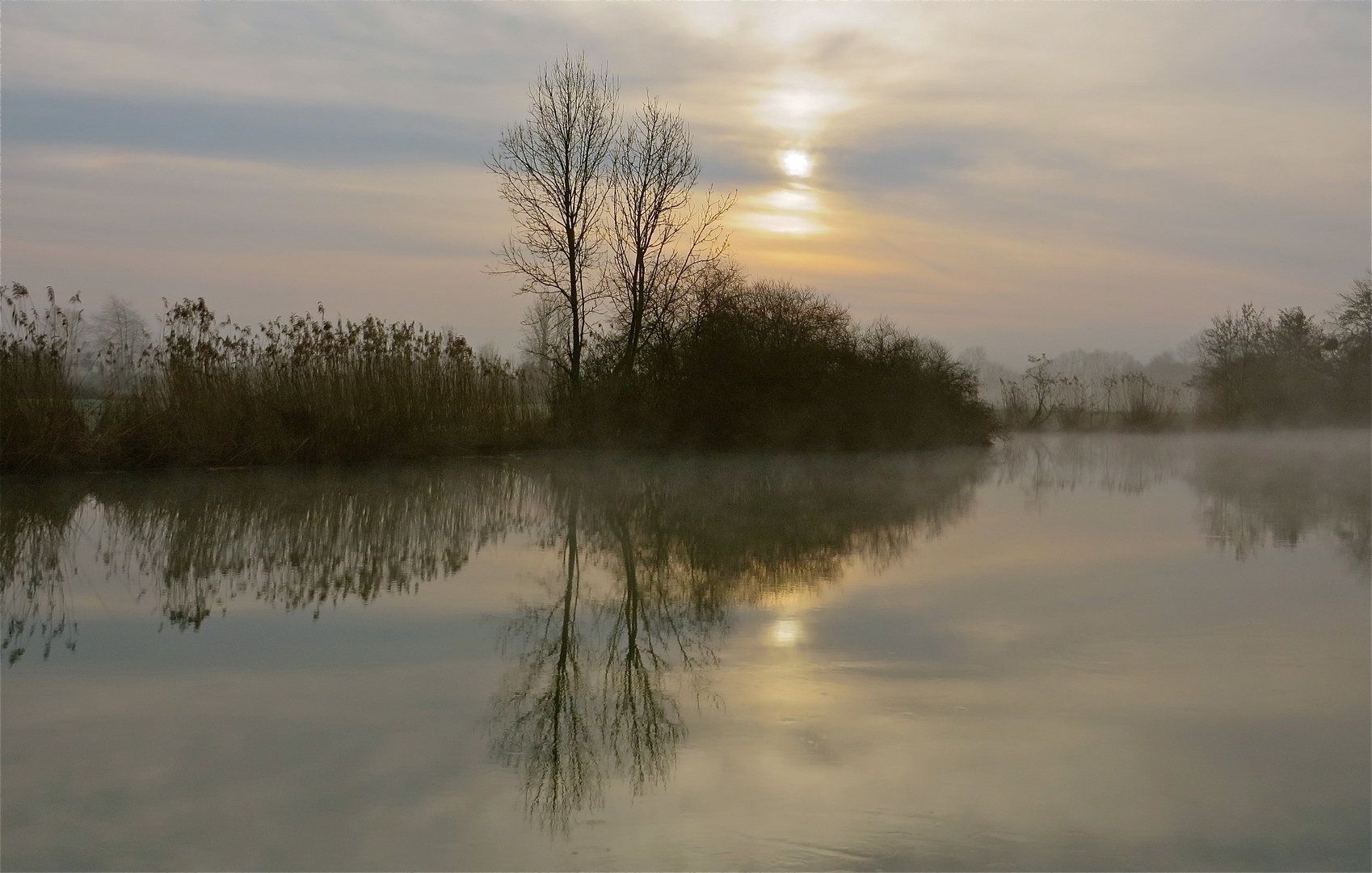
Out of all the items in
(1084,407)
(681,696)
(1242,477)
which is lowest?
(681,696)


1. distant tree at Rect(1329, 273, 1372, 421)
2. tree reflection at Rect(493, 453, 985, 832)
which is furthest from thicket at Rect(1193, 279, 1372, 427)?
tree reflection at Rect(493, 453, 985, 832)

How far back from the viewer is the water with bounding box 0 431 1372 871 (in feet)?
8.24

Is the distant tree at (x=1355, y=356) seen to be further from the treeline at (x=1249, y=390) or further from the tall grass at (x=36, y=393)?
the tall grass at (x=36, y=393)

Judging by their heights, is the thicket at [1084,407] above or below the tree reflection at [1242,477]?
above

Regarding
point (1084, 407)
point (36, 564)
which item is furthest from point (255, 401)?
point (1084, 407)

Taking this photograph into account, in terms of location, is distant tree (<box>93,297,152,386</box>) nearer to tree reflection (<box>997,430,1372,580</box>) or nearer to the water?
the water

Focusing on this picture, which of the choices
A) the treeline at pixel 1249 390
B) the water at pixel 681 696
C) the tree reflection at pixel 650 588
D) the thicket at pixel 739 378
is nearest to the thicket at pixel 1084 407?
the treeline at pixel 1249 390

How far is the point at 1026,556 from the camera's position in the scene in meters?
6.62

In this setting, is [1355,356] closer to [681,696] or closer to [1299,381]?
[1299,381]

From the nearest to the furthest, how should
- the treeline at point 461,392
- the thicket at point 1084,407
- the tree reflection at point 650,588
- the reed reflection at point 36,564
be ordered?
the tree reflection at point 650,588, the reed reflection at point 36,564, the treeline at point 461,392, the thicket at point 1084,407

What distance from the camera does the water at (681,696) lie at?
98.9 inches

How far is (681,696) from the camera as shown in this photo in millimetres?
3574

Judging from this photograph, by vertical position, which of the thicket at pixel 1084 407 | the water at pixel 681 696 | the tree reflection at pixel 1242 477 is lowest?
the water at pixel 681 696

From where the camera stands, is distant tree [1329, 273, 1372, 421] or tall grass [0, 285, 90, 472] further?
distant tree [1329, 273, 1372, 421]
